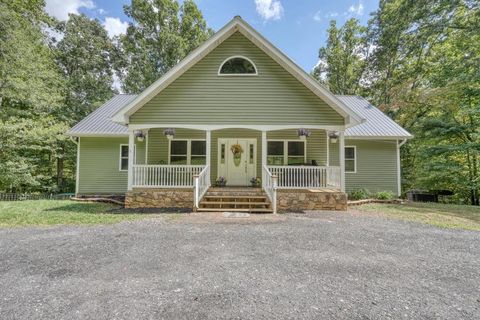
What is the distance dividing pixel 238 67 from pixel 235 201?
503 centimetres

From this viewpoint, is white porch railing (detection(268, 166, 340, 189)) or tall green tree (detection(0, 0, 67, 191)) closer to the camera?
white porch railing (detection(268, 166, 340, 189))

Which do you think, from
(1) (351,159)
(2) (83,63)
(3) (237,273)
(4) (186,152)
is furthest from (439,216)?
(2) (83,63)

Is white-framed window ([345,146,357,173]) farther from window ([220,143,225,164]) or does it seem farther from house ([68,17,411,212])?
window ([220,143,225,164])

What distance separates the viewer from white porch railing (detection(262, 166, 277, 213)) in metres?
7.63

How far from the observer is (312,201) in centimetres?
841

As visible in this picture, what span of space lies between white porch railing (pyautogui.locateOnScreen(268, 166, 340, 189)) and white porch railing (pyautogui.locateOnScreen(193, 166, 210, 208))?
237cm

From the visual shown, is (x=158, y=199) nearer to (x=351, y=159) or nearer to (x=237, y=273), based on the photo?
(x=237, y=273)

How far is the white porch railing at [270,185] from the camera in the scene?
7.63 meters

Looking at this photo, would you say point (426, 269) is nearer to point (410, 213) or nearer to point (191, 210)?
point (410, 213)

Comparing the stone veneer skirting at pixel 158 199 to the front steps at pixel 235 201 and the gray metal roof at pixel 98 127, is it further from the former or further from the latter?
the gray metal roof at pixel 98 127

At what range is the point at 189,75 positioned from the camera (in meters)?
8.77

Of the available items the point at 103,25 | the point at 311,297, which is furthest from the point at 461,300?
the point at 103,25

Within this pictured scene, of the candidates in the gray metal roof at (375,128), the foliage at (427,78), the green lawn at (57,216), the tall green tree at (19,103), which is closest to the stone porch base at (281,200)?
the green lawn at (57,216)

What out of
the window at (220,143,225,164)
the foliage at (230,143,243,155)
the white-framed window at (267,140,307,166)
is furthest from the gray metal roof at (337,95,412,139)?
the window at (220,143,225,164)
